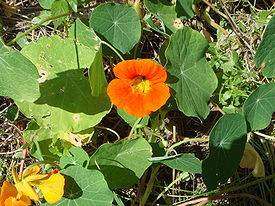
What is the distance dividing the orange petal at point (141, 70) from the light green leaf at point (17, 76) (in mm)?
374

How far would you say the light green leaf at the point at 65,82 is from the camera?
7.28 feet

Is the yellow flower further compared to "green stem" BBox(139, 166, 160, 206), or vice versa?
"green stem" BBox(139, 166, 160, 206)

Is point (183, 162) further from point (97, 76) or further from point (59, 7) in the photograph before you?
point (59, 7)

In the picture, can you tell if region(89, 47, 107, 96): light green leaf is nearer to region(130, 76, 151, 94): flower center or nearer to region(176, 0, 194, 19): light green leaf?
region(130, 76, 151, 94): flower center

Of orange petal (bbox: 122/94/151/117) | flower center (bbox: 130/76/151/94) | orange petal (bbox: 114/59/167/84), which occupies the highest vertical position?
orange petal (bbox: 114/59/167/84)

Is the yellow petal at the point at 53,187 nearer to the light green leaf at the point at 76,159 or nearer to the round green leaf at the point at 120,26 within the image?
the light green leaf at the point at 76,159

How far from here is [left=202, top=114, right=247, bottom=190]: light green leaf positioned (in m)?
2.13

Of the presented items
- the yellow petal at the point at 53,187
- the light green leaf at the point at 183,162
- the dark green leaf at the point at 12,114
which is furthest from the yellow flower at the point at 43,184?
the dark green leaf at the point at 12,114

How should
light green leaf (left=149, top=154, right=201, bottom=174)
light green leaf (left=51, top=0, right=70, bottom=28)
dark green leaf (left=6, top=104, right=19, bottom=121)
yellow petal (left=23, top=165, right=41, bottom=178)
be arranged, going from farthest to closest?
dark green leaf (left=6, top=104, right=19, bottom=121) < light green leaf (left=51, top=0, right=70, bottom=28) < light green leaf (left=149, top=154, right=201, bottom=174) < yellow petal (left=23, top=165, right=41, bottom=178)

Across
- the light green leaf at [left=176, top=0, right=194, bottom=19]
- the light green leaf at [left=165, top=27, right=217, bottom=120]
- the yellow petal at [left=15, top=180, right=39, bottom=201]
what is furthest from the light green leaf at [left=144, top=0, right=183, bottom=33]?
the yellow petal at [left=15, top=180, right=39, bottom=201]

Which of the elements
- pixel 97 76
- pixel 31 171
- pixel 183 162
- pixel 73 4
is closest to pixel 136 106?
pixel 97 76

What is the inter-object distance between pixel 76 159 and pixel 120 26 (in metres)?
0.71

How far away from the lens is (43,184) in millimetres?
1960

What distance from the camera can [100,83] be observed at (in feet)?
7.13
